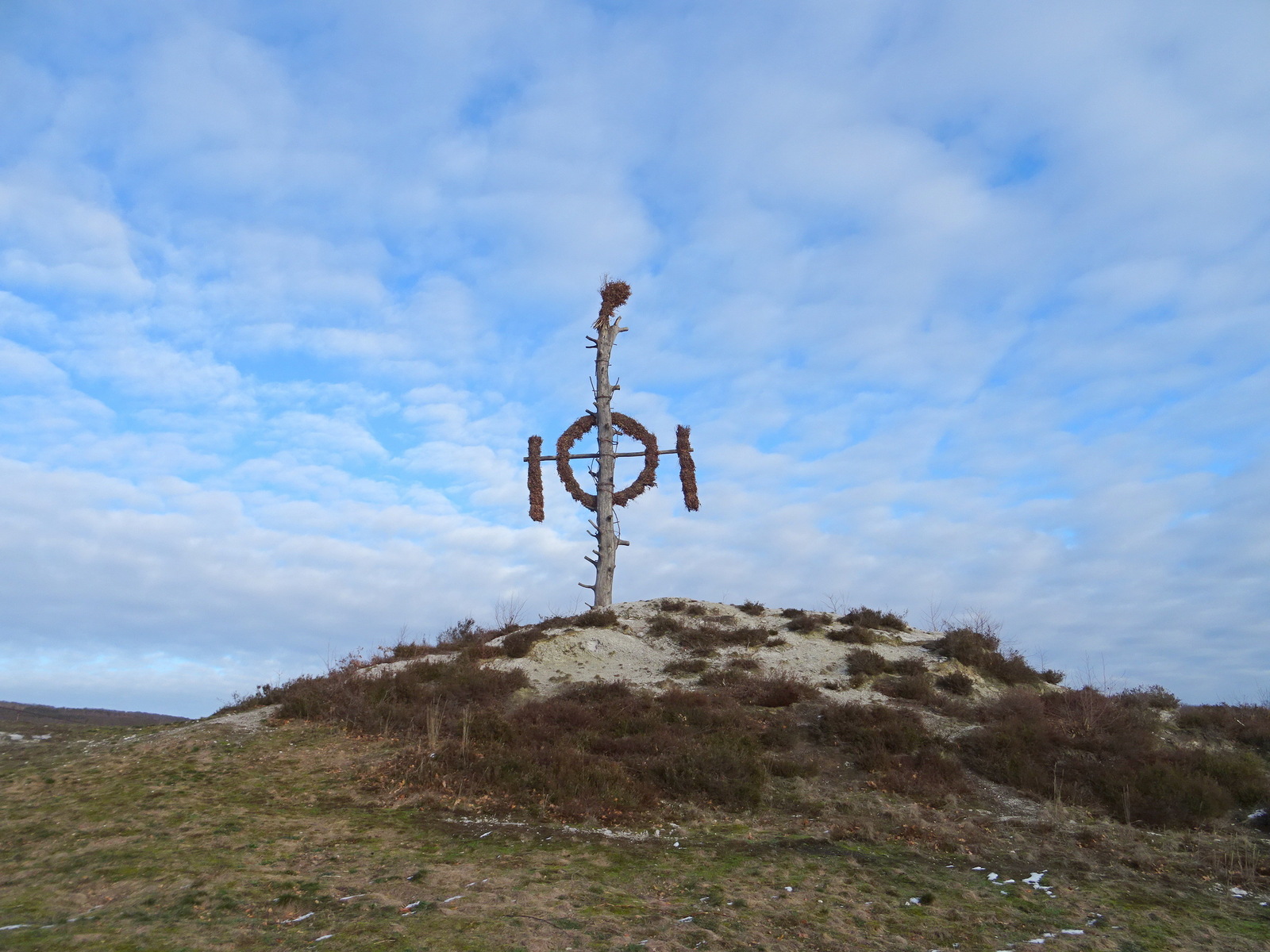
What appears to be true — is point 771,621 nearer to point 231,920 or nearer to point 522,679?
point 522,679

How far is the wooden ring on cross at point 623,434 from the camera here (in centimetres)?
2536

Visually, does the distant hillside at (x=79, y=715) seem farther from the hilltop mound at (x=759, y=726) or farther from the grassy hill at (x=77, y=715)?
the hilltop mound at (x=759, y=726)

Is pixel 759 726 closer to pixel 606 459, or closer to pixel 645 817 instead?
pixel 645 817

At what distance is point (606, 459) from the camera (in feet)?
83.3

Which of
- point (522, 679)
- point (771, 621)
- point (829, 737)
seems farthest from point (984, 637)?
point (522, 679)

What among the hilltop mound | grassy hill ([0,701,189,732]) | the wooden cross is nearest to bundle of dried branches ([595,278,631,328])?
the wooden cross

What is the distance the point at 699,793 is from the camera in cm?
1165

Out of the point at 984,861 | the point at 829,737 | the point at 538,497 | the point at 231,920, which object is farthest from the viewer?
the point at 538,497

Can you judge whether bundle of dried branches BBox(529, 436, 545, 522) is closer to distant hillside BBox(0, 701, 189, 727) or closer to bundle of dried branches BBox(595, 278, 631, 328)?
bundle of dried branches BBox(595, 278, 631, 328)

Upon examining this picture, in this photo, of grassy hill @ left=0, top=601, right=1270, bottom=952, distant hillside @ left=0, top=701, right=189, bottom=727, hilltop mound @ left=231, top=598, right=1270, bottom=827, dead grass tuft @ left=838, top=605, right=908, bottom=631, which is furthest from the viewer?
distant hillside @ left=0, top=701, right=189, bottom=727

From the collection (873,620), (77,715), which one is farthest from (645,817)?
(77,715)

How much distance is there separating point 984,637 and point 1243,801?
931 cm

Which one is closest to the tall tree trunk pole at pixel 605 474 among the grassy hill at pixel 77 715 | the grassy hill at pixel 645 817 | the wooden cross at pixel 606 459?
the wooden cross at pixel 606 459

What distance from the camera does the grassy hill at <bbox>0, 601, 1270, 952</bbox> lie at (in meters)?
7.03
